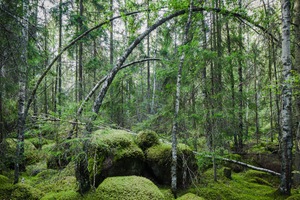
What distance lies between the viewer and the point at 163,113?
576 cm

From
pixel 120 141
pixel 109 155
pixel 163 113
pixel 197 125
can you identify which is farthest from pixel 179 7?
pixel 109 155

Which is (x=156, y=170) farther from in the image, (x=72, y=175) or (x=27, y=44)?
(x=27, y=44)

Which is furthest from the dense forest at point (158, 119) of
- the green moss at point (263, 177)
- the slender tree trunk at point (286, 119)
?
the green moss at point (263, 177)

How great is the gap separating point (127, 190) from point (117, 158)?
126cm

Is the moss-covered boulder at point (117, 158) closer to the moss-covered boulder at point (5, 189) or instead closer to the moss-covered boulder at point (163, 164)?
the moss-covered boulder at point (163, 164)

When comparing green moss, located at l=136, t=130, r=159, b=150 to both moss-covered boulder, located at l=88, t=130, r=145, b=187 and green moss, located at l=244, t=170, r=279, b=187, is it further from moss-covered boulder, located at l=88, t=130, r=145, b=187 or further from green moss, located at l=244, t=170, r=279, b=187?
green moss, located at l=244, t=170, r=279, b=187

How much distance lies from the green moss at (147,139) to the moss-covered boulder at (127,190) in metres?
1.90

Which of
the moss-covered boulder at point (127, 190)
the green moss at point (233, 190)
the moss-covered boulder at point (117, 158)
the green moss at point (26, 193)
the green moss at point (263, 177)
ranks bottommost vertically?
the green moss at point (263, 177)

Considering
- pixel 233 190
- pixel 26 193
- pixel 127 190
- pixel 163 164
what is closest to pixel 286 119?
pixel 233 190

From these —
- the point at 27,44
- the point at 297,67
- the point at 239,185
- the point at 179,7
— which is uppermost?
the point at 179,7

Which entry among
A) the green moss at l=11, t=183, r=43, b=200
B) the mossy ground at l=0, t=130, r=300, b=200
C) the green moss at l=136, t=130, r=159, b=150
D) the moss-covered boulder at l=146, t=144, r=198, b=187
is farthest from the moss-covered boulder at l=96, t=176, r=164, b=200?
the green moss at l=11, t=183, r=43, b=200

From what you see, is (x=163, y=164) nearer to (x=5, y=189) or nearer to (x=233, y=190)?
(x=233, y=190)

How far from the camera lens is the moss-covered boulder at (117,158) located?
5.13m

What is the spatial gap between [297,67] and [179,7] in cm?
393
